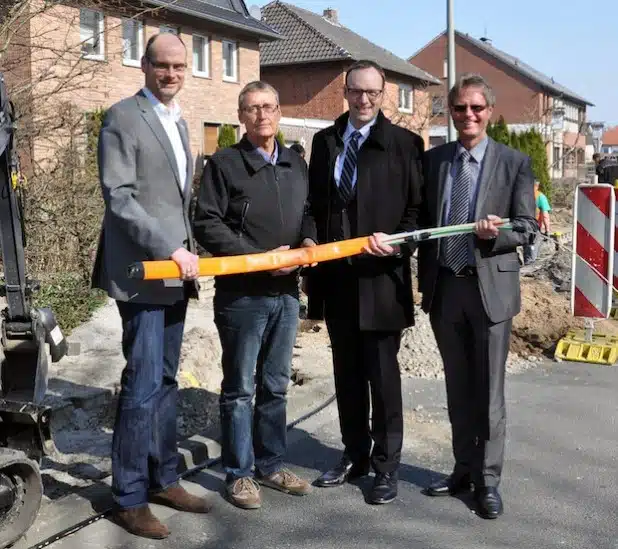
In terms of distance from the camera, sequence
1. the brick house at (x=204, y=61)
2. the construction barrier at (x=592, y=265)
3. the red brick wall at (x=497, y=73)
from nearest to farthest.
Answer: the construction barrier at (x=592, y=265) < the brick house at (x=204, y=61) < the red brick wall at (x=497, y=73)

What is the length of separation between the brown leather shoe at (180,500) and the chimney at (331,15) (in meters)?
48.0

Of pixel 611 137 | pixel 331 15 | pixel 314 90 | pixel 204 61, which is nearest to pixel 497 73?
pixel 331 15

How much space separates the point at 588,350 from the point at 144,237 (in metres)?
6.00

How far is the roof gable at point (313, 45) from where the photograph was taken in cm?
4212

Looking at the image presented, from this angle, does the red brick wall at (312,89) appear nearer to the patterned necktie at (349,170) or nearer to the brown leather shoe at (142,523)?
the patterned necktie at (349,170)

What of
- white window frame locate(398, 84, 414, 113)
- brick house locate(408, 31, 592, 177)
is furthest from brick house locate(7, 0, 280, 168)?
brick house locate(408, 31, 592, 177)

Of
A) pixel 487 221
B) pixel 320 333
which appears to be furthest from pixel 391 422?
pixel 320 333

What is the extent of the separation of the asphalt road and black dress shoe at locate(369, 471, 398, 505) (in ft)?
0.15

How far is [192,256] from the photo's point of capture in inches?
161

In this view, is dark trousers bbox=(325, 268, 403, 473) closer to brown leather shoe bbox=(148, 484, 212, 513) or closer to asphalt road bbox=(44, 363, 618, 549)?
asphalt road bbox=(44, 363, 618, 549)

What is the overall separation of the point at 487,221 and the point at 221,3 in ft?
92.1

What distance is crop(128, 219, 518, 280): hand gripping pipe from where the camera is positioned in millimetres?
3994

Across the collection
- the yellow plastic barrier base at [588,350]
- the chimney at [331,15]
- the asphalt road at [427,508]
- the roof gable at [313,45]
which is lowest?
the asphalt road at [427,508]

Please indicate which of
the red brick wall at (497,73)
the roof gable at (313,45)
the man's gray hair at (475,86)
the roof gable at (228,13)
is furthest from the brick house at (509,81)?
the man's gray hair at (475,86)
